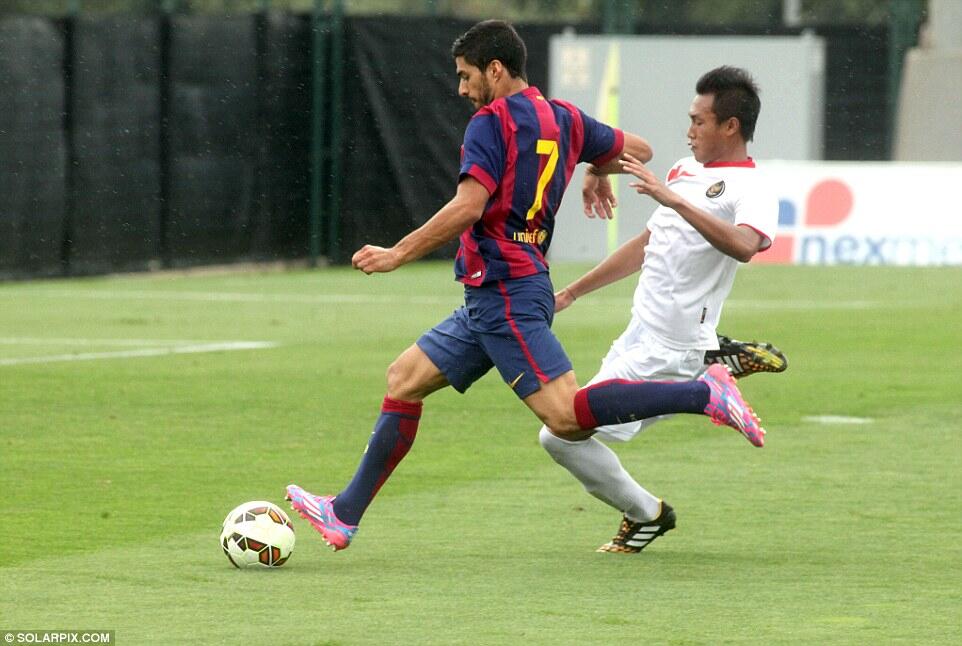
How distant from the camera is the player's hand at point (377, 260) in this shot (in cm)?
640

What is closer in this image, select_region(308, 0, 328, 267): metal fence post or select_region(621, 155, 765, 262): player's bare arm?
select_region(621, 155, 765, 262): player's bare arm

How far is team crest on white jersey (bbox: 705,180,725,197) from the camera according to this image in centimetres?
710

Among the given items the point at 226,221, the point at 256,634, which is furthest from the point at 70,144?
the point at 256,634

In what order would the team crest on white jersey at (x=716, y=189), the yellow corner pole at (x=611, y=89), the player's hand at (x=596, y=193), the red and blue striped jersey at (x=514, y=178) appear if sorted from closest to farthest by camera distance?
the red and blue striped jersey at (x=514, y=178) < the team crest on white jersey at (x=716, y=189) < the player's hand at (x=596, y=193) < the yellow corner pole at (x=611, y=89)

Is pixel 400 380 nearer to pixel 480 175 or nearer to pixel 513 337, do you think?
pixel 513 337

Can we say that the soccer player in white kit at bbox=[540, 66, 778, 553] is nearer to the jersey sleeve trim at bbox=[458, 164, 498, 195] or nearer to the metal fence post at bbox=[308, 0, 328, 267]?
the jersey sleeve trim at bbox=[458, 164, 498, 195]

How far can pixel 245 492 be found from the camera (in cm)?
846

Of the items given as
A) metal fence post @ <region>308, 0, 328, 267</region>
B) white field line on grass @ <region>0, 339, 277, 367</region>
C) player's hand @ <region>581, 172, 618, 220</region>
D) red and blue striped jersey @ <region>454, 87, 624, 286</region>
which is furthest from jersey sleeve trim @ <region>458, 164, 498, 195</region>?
metal fence post @ <region>308, 0, 328, 267</region>

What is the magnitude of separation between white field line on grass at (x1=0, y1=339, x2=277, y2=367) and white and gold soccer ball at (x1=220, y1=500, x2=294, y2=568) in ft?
23.8

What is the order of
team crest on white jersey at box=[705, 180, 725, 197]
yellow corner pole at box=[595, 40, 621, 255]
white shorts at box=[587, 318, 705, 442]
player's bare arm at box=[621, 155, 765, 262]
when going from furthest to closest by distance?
yellow corner pole at box=[595, 40, 621, 255] → white shorts at box=[587, 318, 705, 442] → team crest on white jersey at box=[705, 180, 725, 197] → player's bare arm at box=[621, 155, 765, 262]

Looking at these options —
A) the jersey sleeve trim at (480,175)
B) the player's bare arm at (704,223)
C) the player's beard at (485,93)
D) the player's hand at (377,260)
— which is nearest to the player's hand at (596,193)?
the player's bare arm at (704,223)

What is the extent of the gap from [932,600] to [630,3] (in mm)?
21564

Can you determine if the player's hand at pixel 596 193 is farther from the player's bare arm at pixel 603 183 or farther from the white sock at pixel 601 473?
the white sock at pixel 601 473

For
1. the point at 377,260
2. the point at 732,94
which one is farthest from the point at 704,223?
the point at 377,260
